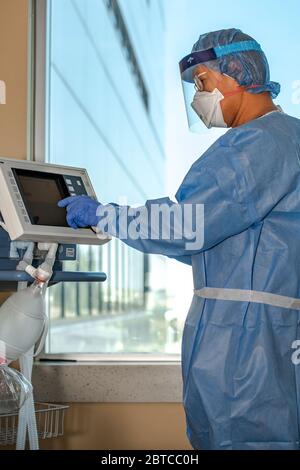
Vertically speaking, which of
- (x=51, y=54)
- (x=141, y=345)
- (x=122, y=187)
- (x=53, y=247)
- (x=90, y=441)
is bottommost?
(x=90, y=441)

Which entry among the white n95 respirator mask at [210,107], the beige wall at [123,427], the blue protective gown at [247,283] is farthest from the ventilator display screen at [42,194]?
the beige wall at [123,427]

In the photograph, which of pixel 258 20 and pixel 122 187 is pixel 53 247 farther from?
pixel 258 20

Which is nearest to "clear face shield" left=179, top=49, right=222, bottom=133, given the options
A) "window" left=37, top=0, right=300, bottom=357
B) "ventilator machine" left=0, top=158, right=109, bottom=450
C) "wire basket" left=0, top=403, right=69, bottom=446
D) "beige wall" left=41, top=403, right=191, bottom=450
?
"ventilator machine" left=0, top=158, right=109, bottom=450

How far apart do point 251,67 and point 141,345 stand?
1307 mm

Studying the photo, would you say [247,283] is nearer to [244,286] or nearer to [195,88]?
[244,286]

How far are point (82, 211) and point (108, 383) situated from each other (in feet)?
3.17

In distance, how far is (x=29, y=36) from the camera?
2.67 m

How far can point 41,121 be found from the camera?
8.82ft

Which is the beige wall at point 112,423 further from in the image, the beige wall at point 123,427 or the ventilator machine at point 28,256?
the ventilator machine at point 28,256

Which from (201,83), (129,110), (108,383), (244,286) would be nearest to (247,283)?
(244,286)

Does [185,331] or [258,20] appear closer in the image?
[185,331]

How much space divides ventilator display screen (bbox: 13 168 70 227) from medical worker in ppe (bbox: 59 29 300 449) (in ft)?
0.54

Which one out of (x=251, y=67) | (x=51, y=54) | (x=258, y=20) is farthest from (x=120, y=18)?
(x=251, y=67)

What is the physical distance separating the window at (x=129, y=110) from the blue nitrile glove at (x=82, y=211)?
93 centimetres
